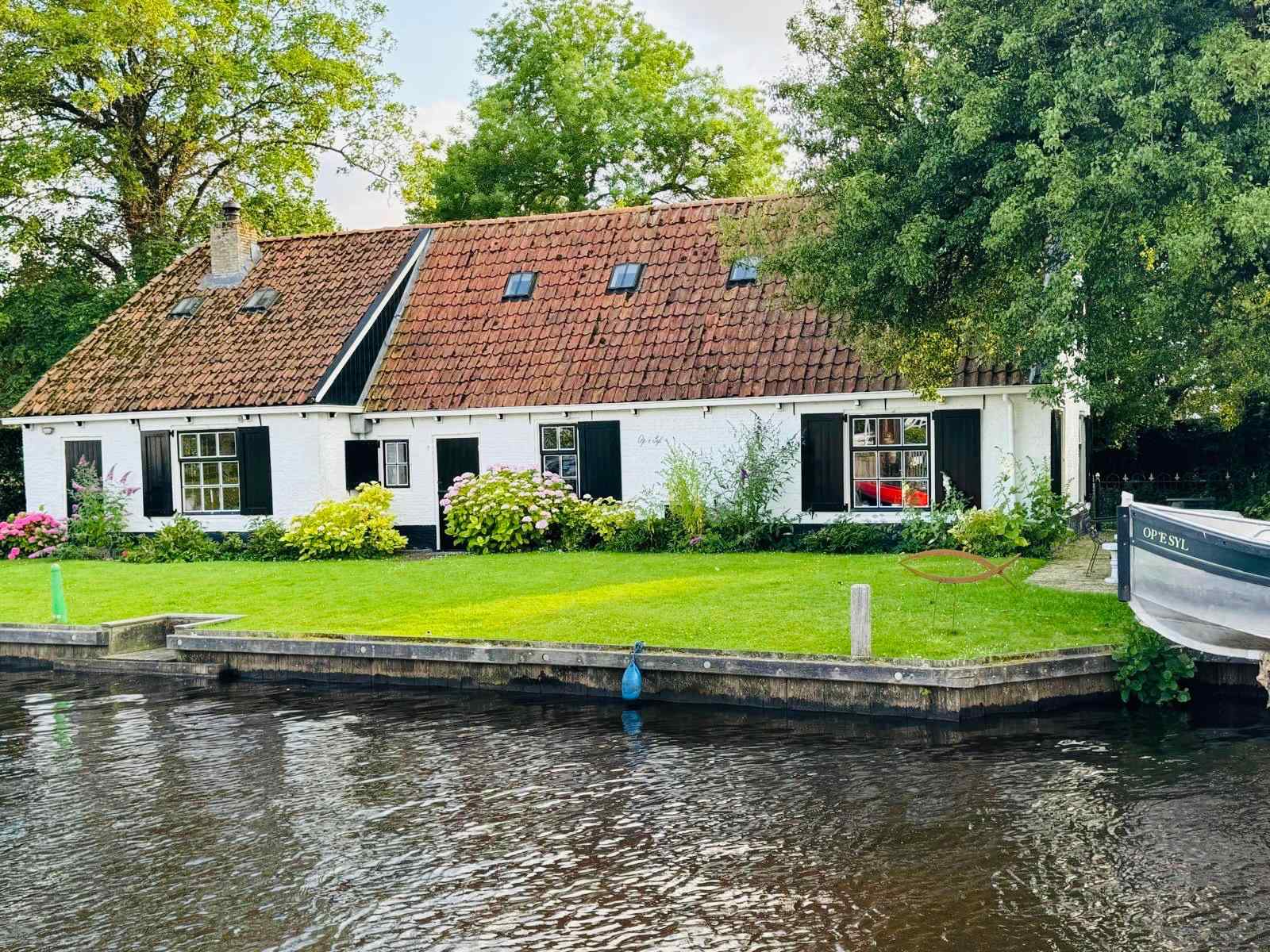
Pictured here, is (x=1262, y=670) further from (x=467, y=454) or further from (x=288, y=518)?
(x=288, y=518)

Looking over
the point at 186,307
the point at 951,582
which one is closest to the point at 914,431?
the point at 951,582

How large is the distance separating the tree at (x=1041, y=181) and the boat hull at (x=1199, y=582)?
2133mm

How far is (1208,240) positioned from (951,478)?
7.97 metres

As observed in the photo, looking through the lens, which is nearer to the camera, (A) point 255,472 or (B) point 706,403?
(B) point 706,403

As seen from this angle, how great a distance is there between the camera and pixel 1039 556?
17062 millimetres

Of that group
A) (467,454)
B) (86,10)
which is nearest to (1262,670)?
(467,454)

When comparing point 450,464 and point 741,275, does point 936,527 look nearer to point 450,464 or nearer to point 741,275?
point 741,275

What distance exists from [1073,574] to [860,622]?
17.5 feet

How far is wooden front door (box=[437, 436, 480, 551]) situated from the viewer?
2216 cm

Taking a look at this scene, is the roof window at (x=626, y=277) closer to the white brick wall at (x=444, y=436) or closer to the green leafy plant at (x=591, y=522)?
the white brick wall at (x=444, y=436)

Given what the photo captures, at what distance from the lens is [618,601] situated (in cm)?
1484

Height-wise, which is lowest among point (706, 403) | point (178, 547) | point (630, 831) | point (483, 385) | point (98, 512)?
point (630, 831)

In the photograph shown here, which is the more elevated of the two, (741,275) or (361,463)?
(741,275)

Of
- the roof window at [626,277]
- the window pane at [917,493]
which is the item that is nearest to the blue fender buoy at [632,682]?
the window pane at [917,493]
